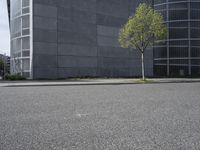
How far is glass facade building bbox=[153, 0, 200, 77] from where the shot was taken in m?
73.2

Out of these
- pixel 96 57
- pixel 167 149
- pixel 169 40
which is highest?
pixel 169 40

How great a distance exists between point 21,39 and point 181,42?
38901 millimetres

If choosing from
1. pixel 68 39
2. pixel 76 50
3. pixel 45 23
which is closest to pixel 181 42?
pixel 76 50

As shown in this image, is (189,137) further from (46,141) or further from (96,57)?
(96,57)

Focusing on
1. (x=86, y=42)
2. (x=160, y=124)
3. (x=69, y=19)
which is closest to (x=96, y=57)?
(x=86, y=42)

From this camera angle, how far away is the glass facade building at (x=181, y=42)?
240 ft

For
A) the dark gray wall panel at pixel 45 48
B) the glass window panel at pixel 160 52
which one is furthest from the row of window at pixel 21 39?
the glass window panel at pixel 160 52

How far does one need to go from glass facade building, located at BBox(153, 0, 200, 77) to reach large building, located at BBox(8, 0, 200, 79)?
544 inches

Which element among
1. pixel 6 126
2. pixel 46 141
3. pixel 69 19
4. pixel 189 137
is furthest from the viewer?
pixel 69 19

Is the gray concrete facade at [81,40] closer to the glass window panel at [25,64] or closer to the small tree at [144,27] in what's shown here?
the glass window panel at [25,64]

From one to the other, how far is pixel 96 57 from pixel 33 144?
46.3 m

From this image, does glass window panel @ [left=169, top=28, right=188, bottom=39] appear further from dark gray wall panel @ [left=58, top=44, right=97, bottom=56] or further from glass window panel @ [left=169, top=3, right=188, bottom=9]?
dark gray wall panel @ [left=58, top=44, right=97, bottom=56]

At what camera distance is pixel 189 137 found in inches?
282

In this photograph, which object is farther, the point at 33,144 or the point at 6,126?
the point at 6,126
